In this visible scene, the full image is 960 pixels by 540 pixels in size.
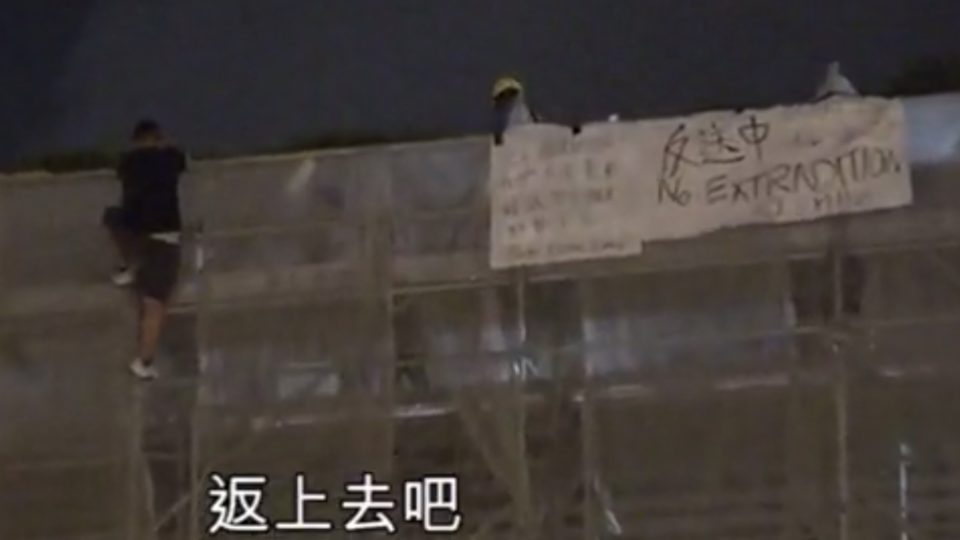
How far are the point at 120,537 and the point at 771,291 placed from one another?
93.7 inches

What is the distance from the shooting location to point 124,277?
9203mm

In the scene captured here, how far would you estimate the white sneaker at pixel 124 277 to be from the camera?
9188 mm

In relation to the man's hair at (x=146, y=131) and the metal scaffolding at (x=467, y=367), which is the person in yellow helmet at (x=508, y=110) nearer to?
the metal scaffolding at (x=467, y=367)

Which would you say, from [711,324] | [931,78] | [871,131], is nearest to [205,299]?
[711,324]

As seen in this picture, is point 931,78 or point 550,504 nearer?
Result: point 550,504

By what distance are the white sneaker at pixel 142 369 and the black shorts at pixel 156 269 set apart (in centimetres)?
23

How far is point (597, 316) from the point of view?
351 inches

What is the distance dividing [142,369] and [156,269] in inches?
14.0

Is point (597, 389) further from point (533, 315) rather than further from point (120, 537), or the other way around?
point (120, 537)

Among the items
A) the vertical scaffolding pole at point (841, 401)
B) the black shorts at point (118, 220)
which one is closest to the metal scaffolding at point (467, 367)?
the vertical scaffolding pole at point (841, 401)

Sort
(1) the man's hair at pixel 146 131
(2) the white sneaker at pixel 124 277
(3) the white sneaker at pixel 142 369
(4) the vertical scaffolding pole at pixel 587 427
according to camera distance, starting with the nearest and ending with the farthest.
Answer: (4) the vertical scaffolding pole at pixel 587 427 < (3) the white sneaker at pixel 142 369 < (2) the white sneaker at pixel 124 277 < (1) the man's hair at pixel 146 131

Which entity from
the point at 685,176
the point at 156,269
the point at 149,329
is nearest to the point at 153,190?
the point at 156,269

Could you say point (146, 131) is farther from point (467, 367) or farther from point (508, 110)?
point (467, 367)

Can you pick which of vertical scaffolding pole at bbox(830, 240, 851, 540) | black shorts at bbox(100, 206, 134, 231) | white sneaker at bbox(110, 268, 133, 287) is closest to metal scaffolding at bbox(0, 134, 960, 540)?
vertical scaffolding pole at bbox(830, 240, 851, 540)
